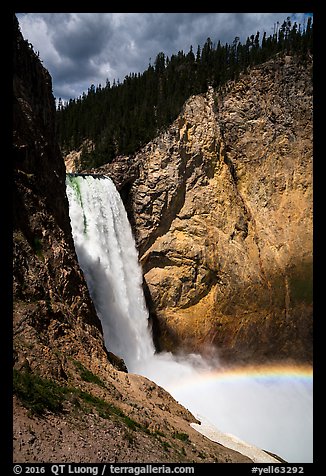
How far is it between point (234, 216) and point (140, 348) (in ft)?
33.3

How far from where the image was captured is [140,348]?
20297 millimetres

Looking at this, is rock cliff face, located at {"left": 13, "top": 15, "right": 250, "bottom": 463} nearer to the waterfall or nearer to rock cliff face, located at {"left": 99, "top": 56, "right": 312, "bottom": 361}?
the waterfall

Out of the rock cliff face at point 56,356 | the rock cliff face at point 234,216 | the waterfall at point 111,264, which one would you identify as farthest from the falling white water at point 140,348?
the rock cliff face at point 56,356

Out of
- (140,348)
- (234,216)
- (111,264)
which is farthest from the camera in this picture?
(234,216)

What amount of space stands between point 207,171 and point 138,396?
1617 centimetres

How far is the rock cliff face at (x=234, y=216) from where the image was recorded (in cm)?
2200

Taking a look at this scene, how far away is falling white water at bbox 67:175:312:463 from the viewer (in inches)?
650

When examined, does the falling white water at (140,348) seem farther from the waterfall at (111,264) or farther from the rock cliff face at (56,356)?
the rock cliff face at (56,356)

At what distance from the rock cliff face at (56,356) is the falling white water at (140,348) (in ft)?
17.6

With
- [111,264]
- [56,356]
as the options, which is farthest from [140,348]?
[56,356]

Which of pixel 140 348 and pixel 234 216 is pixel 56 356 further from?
pixel 234 216

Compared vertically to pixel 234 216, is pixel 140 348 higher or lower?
lower

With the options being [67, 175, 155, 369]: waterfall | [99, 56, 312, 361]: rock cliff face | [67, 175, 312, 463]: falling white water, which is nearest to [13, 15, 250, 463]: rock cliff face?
[67, 175, 155, 369]: waterfall
